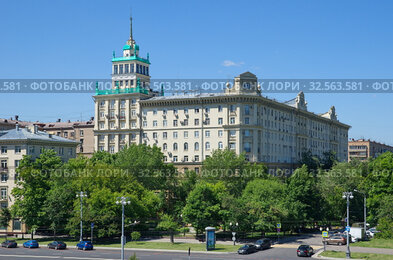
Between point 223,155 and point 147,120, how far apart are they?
29.4 metres

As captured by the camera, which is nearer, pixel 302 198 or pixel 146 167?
pixel 302 198

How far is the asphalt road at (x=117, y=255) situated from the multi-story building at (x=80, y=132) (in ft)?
253

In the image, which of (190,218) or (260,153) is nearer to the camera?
(190,218)

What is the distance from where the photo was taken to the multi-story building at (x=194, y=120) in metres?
118

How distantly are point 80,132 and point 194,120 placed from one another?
147 feet

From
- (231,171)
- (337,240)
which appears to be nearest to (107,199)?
(231,171)

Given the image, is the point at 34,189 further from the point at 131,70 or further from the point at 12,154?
the point at 131,70

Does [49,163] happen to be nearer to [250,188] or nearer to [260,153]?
[250,188]

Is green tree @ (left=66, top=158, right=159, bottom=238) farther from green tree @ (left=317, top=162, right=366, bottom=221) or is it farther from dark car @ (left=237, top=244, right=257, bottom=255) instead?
green tree @ (left=317, top=162, right=366, bottom=221)

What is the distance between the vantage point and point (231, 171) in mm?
101000

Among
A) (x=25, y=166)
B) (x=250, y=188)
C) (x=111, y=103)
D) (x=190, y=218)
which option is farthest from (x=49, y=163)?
(x=111, y=103)

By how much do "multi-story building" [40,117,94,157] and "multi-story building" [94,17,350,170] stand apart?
18.6m

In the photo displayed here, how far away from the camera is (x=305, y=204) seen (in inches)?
3477

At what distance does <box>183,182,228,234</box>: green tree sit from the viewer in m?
79.4
